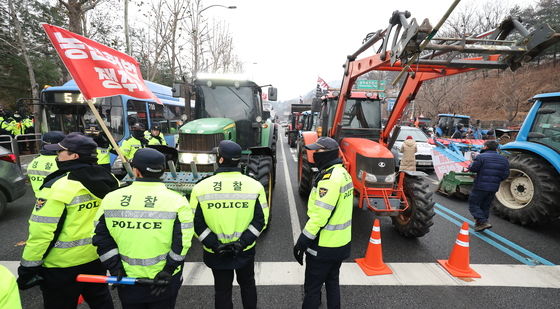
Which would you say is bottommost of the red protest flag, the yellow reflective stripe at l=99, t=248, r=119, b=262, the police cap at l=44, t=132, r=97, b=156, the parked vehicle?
the parked vehicle

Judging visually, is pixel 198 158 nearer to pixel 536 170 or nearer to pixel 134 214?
pixel 134 214

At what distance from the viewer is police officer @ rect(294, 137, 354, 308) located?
240cm

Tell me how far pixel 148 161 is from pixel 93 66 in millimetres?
2227

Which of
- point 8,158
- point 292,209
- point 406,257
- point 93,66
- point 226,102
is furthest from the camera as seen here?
point 226,102

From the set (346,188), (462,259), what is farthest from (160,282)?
(462,259)

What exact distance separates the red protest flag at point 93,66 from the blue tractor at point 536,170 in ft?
24.0

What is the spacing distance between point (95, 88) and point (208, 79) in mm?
2920

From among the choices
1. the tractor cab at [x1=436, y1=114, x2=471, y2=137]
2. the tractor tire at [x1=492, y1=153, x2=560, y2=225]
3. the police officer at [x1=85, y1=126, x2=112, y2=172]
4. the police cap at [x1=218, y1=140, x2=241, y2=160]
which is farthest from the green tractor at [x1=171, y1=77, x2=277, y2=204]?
the tractor cab at [x1=436, y1=114, x2=471, y2=137]

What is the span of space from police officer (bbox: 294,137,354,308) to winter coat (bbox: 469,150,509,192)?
374 centimetres

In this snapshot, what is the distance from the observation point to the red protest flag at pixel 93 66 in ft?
9.59

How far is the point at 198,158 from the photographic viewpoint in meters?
4.96

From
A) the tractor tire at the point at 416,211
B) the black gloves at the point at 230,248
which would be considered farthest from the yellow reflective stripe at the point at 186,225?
the tractor tire at the point at 416,211

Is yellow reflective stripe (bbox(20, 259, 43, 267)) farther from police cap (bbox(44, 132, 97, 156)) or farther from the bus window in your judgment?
the bus window

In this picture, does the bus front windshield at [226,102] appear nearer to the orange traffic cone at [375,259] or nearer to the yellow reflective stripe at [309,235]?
the orange traffic cone at [375,259]
